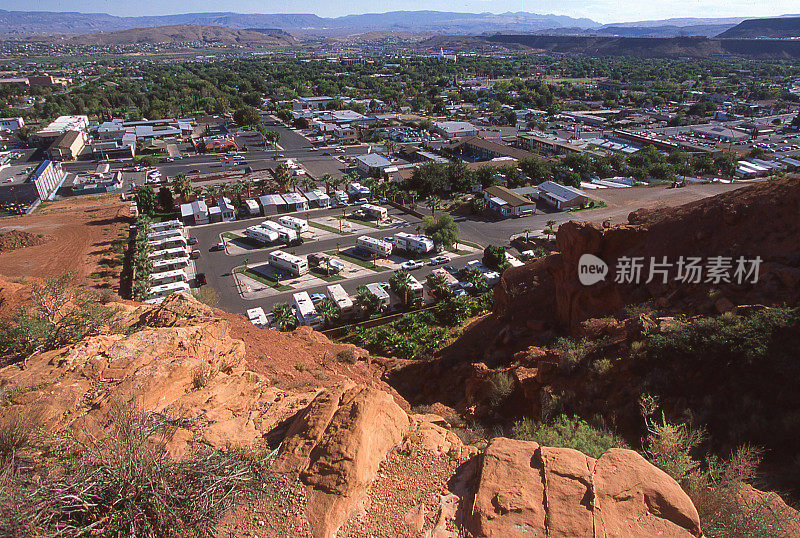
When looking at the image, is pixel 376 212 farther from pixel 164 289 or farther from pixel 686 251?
pixel 686 251

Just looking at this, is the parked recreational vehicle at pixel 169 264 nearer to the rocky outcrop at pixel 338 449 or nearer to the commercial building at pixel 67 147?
the rocky outcrop at pixel 338 449

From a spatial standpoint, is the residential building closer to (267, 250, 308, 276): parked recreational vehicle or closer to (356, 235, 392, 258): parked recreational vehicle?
(356, 235, 392, 258): parked recreational vehicle

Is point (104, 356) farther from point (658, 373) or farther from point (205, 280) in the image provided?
point (205, 280)

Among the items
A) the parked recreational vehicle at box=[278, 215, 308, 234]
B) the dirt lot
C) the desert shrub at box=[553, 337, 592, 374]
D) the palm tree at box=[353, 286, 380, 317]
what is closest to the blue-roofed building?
the parked recreational vehicle at box=[278, 215, 308, 234]

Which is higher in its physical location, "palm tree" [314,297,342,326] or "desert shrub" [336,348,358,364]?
"desert shrub" [336,348,358,364]

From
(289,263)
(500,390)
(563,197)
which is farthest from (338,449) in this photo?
(563,197)

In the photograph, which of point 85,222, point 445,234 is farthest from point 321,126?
point 445,234
